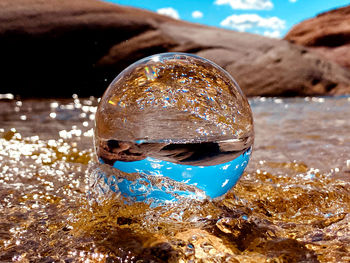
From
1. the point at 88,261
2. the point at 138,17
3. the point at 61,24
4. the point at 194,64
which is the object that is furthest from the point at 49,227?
the point at 138,17

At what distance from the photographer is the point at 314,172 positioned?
6.31 ft

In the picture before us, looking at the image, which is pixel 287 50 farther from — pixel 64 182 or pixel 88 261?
pixel 88 261

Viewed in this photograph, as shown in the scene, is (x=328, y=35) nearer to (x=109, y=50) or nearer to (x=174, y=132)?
(x=109, y=50)

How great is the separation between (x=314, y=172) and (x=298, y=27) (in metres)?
23.7

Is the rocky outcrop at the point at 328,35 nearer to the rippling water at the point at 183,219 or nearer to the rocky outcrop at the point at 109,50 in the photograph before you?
the rocky outcrop at the point at 109,50

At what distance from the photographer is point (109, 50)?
8.11 meters

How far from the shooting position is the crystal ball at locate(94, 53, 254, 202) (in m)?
1.27

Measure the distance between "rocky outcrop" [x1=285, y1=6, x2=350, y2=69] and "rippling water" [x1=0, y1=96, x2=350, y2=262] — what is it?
55.5 ft

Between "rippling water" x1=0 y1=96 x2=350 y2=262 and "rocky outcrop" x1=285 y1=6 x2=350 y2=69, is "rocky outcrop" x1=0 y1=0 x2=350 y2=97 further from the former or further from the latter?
"rocky outcrop" x1=285 y1=6 x2=350 y2=69

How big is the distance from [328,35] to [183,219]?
842 inches

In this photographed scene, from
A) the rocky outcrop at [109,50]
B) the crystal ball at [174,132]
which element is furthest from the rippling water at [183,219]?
the rocky outcrop at [109,50]

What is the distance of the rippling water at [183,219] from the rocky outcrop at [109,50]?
5.77 meters

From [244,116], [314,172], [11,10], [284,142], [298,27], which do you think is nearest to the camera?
[244,116]

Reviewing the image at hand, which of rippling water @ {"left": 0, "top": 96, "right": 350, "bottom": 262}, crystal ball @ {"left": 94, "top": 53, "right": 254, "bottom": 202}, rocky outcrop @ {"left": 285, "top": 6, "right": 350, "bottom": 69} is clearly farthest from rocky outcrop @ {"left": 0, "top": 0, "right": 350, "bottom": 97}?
rocky outcrop @ {"left": 285, "top": 6, "right": 350, "bottom": 69}
